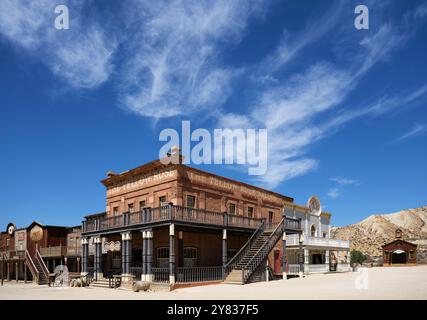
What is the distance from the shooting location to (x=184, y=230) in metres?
25.1

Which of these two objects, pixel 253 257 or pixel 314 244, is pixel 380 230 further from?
pixel 253 257

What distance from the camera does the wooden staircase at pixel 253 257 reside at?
25078 mm

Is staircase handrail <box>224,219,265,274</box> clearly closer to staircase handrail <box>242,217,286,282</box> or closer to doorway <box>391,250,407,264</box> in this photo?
staircase handrail <box>242,217,286,282</box>

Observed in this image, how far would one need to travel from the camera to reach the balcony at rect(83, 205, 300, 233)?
24.3 meters

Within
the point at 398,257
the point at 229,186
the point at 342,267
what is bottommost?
the point at 398,257

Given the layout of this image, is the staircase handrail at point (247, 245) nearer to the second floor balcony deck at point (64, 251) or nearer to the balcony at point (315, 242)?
the balcony at point (315, 242)

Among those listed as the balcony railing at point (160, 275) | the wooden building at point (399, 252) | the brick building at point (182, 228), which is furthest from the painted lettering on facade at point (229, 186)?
the wooden building at point (399, 252)

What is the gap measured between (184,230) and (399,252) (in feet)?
153

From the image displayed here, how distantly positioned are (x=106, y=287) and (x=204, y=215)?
289 inches

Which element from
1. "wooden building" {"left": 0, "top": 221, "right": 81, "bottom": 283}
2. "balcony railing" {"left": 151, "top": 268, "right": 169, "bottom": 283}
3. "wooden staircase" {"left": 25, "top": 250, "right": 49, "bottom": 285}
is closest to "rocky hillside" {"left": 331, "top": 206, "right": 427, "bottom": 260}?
"wooden building" {"left": 0, "top": 221, "right": 81, "bottom": 283}

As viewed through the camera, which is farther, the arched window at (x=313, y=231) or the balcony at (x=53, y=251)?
the arched window at (x=313, y=231)

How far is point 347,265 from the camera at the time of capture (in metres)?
44.2

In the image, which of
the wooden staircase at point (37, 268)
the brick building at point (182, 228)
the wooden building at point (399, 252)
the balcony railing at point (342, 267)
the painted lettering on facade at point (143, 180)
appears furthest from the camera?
the wooden building at point (399, 252)

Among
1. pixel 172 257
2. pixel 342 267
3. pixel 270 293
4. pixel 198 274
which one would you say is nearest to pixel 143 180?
pixel 172 257
